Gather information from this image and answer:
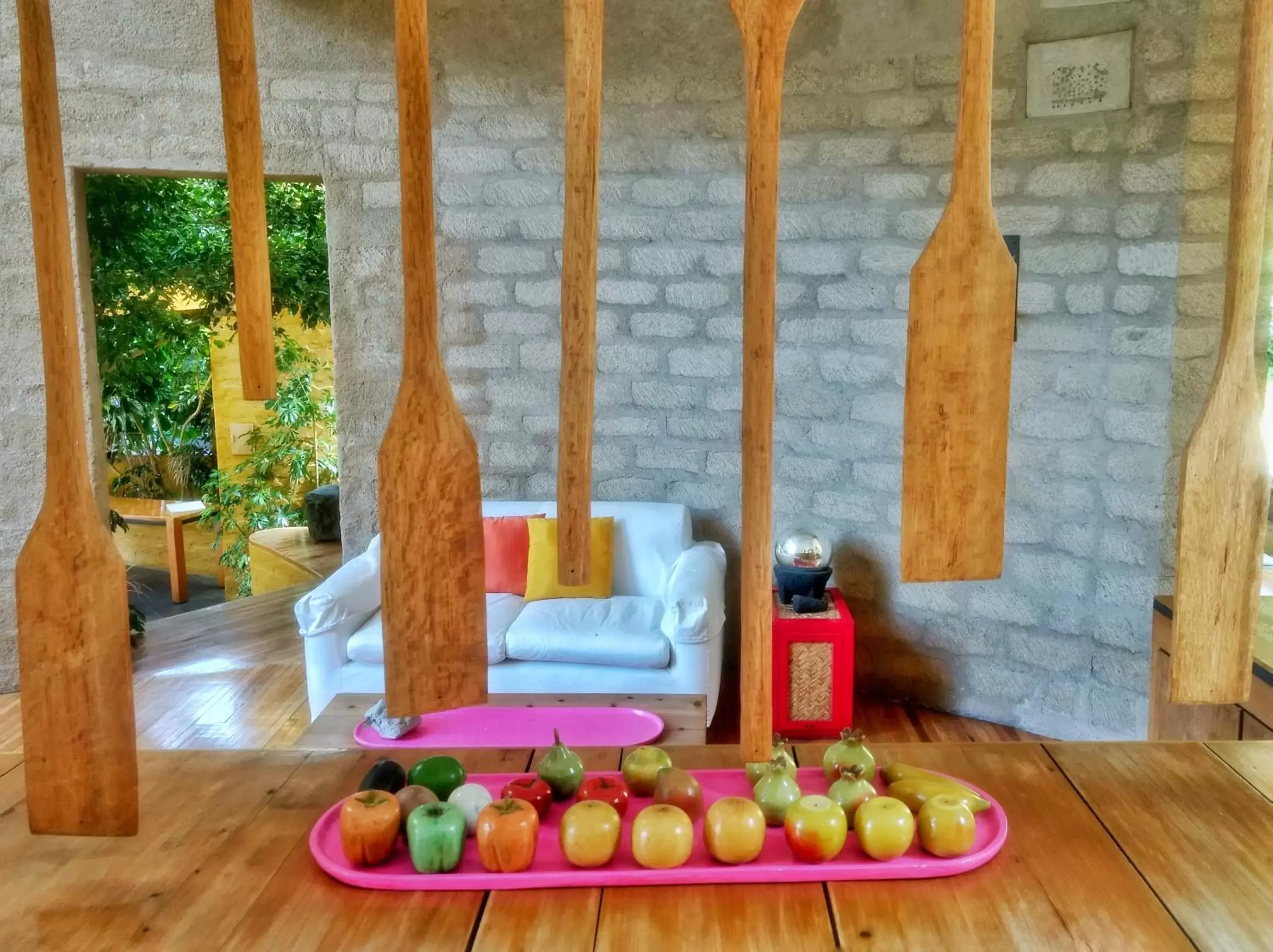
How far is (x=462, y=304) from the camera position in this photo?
4.00 m

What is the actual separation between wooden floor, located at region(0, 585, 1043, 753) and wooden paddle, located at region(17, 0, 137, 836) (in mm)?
2560

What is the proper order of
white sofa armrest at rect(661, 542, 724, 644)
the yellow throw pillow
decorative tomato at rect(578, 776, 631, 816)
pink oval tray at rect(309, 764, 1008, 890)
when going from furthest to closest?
the yellow throw pillow < white sofa armrest at rect(661, 542, 724, 644) < decorative tomato at rect(578, 776, 631, 816) < pink oval tray at rect(309, 764, 1008, 890)

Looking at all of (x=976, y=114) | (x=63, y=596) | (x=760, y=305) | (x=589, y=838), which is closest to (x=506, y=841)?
(x=589, y=838)

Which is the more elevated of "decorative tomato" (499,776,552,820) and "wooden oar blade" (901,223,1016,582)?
"wooden oar blade" (901,223,1016,582)

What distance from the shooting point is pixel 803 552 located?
348 centimetres

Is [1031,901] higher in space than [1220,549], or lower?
lower

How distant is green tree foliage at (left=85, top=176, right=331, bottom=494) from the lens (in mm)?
5215

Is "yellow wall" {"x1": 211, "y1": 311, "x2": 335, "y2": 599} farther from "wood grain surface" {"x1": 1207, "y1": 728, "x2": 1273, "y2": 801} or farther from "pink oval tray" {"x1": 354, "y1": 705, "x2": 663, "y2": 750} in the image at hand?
"wood grain surface" {"x1": 1207, "y1": 728, "x2": 1273, "y2": 801}

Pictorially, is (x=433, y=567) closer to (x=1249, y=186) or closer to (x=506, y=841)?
(x=506, y=841)

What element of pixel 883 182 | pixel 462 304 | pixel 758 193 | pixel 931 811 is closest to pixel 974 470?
pixel 758 193

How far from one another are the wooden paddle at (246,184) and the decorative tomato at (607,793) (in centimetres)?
52

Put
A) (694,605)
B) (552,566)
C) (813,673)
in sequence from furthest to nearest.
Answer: (552,566) → (813,673) → (694,605)

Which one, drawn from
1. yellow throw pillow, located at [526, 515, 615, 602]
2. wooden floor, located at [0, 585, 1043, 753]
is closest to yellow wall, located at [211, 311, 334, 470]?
wooden floor, located at [0, 585, 1043, 753]

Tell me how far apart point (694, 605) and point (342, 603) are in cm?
115
